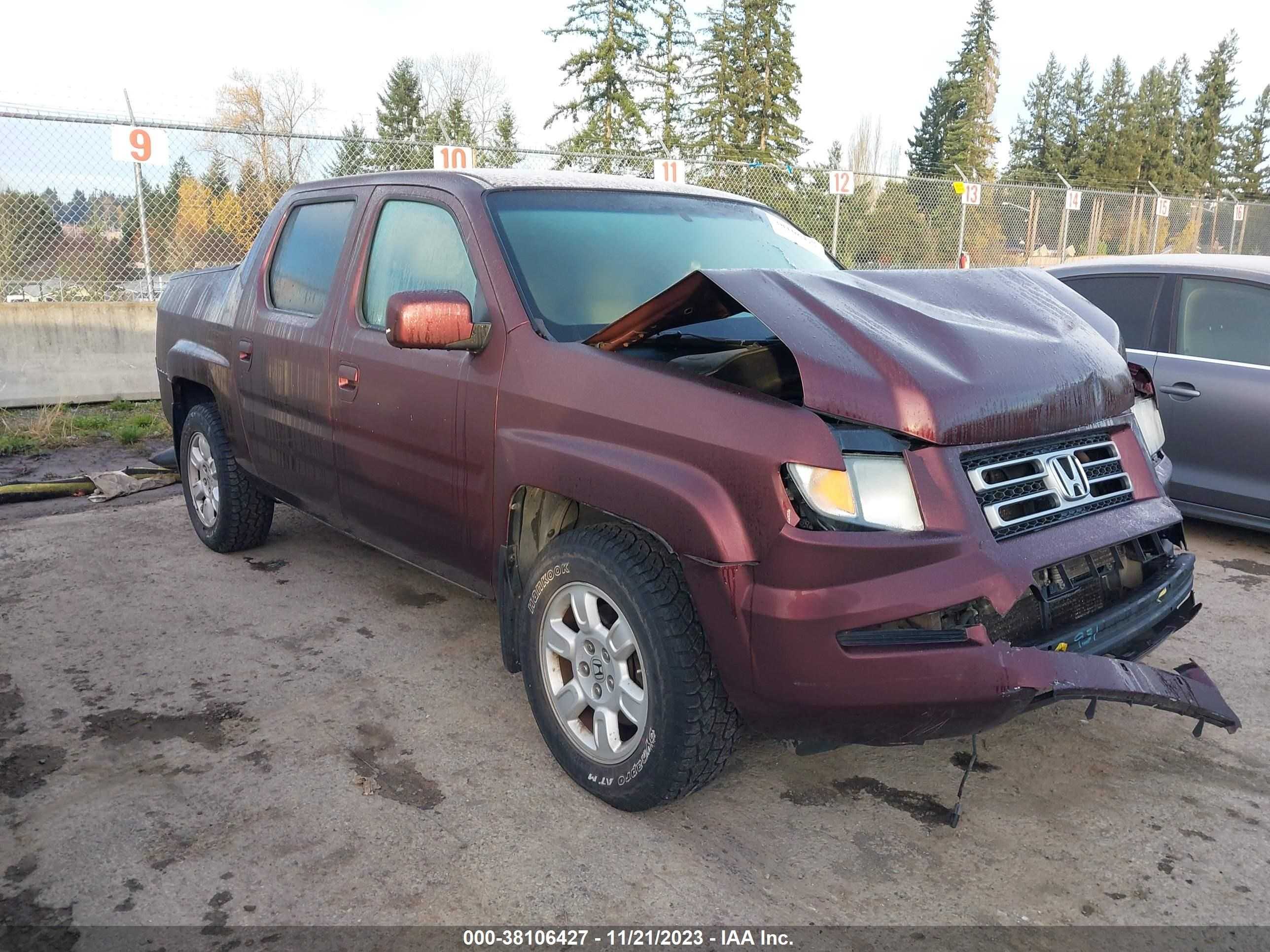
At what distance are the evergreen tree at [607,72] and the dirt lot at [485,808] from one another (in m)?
33.5

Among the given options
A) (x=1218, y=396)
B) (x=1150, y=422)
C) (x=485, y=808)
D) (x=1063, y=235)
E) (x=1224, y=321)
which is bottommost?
(x=485, y=808)

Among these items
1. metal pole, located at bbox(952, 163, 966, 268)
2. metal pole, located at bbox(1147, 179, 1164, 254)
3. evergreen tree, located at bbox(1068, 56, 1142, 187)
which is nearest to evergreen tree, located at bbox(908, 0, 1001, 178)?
evergreen tree, located at bbox(1068, 56, 1142, 187)

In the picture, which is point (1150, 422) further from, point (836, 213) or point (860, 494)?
point (836, 213)

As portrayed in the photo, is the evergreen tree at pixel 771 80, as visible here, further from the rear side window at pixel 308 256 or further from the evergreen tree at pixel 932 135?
the rear side window at pixel 308 256

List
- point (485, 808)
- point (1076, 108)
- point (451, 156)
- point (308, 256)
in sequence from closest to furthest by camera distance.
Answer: point (485, 808) → point (308, 256) → point (451, 156) → point (1076, 108)

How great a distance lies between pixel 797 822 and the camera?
9.01 feet

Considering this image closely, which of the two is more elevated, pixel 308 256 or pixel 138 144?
pixel 138 144

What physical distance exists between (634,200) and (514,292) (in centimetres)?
83

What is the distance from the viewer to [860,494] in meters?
2.34

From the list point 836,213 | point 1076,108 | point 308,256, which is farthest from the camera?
point 1076,108

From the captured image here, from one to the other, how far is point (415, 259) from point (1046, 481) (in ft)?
7.53

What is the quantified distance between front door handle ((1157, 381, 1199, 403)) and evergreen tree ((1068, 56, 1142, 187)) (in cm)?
6261

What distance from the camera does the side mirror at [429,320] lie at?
9.61ft

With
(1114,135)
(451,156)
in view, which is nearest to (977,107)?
(1114,135)
